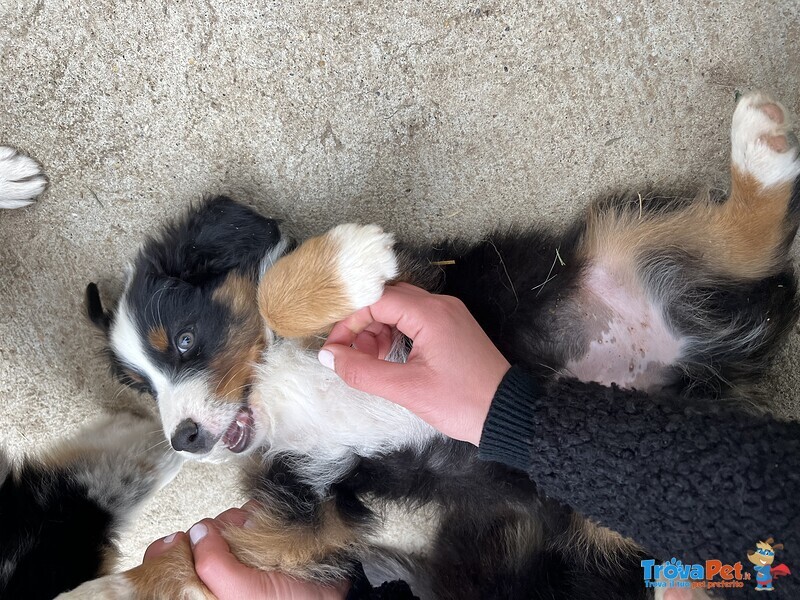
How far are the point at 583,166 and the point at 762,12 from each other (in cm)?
91

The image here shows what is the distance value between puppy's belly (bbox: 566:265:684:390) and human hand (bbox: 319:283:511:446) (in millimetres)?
487

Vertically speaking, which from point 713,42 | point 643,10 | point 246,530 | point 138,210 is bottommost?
point 246,530

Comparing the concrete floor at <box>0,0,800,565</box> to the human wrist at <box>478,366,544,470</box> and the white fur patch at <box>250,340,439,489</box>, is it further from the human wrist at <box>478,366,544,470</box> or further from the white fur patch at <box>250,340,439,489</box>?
the human wrist at <box>478,366,544,470</box>

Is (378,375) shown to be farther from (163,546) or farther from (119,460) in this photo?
(119,460)

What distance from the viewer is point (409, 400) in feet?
6.06

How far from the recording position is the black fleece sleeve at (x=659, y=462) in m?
1.54

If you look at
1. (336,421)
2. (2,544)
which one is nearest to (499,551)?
(336,421)

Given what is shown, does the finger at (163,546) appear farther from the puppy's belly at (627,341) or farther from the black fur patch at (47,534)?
the puppy's belly at (627,341)

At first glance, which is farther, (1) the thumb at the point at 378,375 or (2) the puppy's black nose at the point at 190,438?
(2) the puppy's black nose at the point at 190,438

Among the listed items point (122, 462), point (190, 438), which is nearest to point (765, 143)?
point (190, 438)

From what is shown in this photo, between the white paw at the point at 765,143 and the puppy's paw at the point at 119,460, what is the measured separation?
8.87 ft

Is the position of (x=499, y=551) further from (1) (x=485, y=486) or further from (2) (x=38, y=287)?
(2) (x=38, y=287)

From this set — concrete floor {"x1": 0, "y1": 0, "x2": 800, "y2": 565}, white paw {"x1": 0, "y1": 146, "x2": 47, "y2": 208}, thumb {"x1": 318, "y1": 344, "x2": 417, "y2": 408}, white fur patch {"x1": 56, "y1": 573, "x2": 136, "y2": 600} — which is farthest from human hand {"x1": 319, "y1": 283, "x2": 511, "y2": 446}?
white paw {"x1": 0, "y1": 146, "x2": 47, "y2": 208}

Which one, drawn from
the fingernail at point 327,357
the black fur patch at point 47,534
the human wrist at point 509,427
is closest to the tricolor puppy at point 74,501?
the black fur patch at point 47,534
